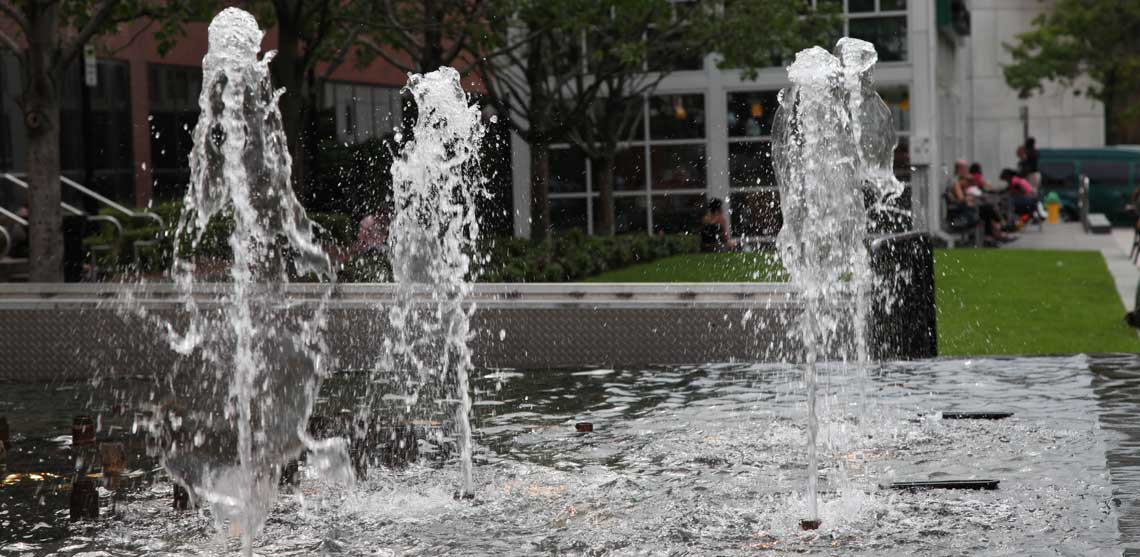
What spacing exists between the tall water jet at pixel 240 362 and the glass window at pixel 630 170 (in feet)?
50.7

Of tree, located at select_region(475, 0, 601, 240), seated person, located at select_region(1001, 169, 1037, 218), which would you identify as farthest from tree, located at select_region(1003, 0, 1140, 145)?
tree, located at select_region(475, 0, 601, 240)

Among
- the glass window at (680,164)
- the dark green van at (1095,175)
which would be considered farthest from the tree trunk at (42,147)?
the dark green van at (1095,175)

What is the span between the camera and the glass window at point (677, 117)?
29.5 m

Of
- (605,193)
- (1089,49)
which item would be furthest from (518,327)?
(1089,49)

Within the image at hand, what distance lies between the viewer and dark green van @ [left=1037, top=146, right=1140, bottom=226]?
36.2 metres

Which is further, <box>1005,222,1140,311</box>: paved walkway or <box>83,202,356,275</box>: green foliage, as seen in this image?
<box>83,202,356,275</box>: green foliage

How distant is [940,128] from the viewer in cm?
3450

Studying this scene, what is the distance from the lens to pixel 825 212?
1057 centimetres

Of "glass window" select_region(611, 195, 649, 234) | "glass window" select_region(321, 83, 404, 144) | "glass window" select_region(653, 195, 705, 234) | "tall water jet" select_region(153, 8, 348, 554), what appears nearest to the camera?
"tall water jet" select_region(153, 8, 348, 554)

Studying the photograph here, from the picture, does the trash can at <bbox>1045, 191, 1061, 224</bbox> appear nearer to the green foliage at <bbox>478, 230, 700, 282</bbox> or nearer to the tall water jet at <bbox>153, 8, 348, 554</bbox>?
the green foliage at <bbox>478, 230, 700, 282</bbox>

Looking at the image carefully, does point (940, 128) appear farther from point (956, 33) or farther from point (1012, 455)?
point (1012, 455)

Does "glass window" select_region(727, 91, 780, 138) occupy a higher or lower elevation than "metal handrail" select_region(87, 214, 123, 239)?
higher

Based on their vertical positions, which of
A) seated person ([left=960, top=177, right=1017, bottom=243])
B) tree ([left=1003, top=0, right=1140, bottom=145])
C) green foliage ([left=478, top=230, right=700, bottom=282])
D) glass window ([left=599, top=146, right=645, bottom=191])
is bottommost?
green foliage ([left=478, top=230, right=700, bottom=282])

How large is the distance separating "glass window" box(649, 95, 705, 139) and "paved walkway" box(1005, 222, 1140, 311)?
623 centimetres
